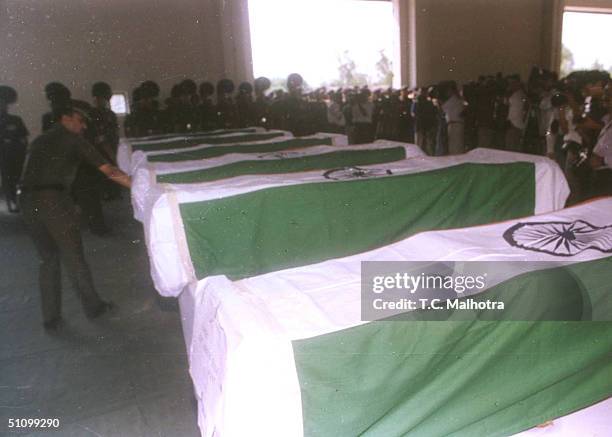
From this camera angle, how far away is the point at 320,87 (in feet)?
31.8

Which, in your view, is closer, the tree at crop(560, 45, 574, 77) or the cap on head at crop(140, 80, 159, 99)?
the cap on head at crop(140, 80, 159, 99)

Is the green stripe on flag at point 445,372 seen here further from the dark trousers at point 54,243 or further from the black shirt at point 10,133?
the black shirt at point 10,133

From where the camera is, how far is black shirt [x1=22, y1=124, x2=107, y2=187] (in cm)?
256

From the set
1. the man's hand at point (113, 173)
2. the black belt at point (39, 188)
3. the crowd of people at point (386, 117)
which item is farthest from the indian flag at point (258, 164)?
the crowd of people at point (386, 117)

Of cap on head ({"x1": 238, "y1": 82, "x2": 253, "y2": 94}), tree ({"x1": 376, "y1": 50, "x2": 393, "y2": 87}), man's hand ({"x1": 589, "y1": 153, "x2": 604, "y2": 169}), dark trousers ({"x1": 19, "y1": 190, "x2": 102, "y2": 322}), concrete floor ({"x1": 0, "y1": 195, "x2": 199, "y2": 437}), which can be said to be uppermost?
tree ({"x1": 376, "y1": 50, "x2": 393, "y2": 87})

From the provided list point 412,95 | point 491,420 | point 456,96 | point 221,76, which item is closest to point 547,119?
point 456,96

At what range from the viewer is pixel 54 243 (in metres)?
2.72

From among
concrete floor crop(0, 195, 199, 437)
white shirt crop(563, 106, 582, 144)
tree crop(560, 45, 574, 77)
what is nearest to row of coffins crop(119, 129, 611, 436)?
concrete floor crop(0, 195, 199, 437)

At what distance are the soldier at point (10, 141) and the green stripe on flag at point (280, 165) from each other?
340cm

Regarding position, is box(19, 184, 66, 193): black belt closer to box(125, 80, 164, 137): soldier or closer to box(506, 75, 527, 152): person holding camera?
box(125, 80, 164, 137): soldier

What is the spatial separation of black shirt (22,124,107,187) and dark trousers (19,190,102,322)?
73 mm

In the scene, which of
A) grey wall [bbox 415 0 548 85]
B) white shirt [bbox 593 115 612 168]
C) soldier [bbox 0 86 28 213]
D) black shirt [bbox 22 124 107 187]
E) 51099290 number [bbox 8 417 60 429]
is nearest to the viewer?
51099290 number [bbox 8 417 60 429]

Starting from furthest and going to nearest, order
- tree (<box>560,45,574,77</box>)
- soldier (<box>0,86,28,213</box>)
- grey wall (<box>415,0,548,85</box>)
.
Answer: tree (<box>560,45,574,77</box>) → grey wall (<box>415,0,548,85</box>) → soldier (<box>0,86,28,213</box>)

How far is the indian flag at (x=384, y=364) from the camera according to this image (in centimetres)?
111
